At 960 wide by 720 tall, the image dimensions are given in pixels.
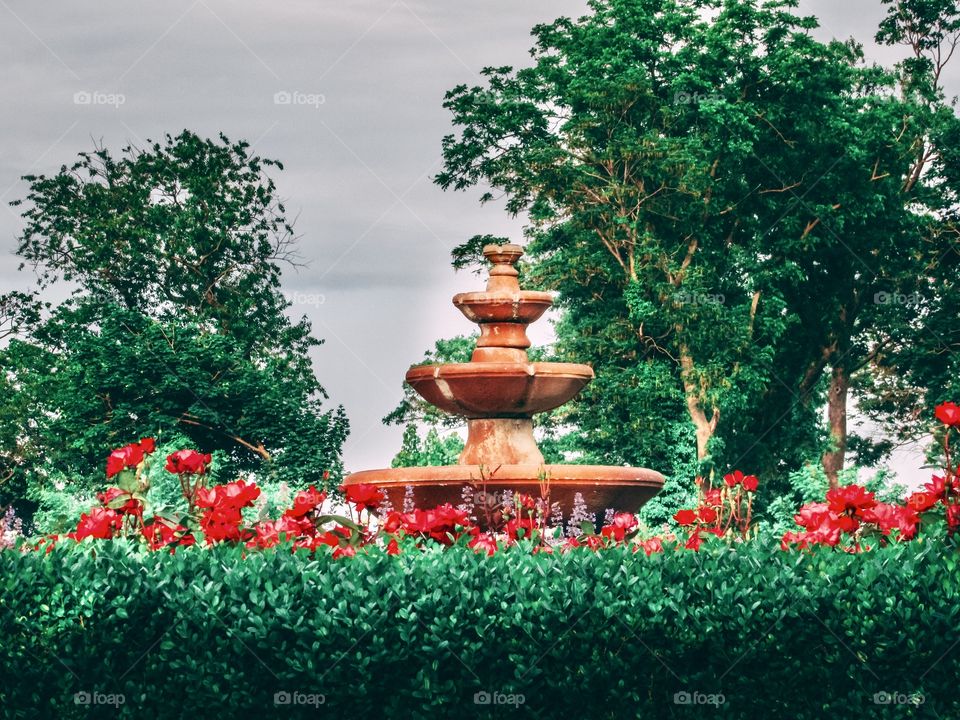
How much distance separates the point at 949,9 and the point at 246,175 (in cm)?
1977

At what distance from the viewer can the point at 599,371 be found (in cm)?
2806

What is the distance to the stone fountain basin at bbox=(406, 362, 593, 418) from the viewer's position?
489 inches

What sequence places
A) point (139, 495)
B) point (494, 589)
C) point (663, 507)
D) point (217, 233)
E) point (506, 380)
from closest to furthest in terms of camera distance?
point (494, 589) → point (139, 495) → point (506, 380) → point (663, 507) → point (217, 233)

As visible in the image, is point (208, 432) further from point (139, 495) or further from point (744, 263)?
point (139, 495)

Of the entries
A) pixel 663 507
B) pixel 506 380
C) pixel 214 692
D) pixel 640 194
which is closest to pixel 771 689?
pixel 214 692

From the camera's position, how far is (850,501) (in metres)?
7.74

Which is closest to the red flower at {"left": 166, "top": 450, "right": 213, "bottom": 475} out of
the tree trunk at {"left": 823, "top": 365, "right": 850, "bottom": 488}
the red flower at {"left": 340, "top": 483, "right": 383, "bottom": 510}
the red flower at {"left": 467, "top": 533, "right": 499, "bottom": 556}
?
the red flower at {"left": 340, "top": 483, "right": 383, "bottom": 510}

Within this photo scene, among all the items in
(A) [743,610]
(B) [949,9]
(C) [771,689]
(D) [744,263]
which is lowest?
(C) [771,689]

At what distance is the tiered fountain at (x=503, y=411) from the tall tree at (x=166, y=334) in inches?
717

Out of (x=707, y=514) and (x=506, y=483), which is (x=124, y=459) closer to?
(x=707, y=514)
